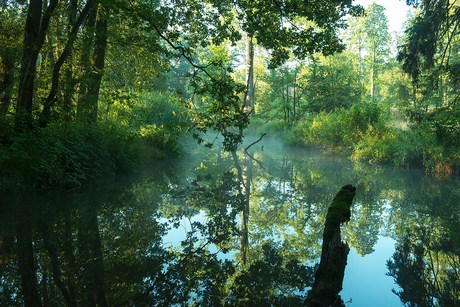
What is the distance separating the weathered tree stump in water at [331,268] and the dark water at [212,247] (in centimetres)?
27

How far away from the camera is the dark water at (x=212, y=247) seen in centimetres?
282

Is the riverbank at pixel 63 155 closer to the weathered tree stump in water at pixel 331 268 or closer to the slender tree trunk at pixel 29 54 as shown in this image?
the slender tree trunk at pixel 29 54

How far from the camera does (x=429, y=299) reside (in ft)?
9.16

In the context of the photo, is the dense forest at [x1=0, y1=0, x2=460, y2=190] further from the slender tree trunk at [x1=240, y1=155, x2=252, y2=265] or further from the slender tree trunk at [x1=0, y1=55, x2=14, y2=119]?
the slender tree trunk at [x1=240, y1=155, x2=252, y2=265]

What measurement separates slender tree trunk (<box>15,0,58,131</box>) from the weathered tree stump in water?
24.0 ft

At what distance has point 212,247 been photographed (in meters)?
4.07

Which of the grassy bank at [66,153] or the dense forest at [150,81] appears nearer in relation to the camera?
the grassy bank at [66,153]

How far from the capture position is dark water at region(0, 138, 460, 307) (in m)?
2.82

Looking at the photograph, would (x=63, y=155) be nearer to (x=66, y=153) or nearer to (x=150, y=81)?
(x=66, y=153)

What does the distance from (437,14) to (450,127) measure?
4.44 metres

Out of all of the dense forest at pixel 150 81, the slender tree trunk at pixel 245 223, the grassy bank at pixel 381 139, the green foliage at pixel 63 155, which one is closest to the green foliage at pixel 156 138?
the dense forest at pixel 150 81

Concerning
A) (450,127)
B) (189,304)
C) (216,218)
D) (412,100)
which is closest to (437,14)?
(450,127)

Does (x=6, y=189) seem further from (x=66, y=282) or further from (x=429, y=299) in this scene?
(x=429, y=299)

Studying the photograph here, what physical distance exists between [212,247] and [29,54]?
22.5 ft
